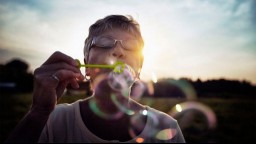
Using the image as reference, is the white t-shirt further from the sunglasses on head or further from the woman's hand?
the sunglasses on head

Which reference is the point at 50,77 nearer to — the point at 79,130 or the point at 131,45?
the point at 79,130

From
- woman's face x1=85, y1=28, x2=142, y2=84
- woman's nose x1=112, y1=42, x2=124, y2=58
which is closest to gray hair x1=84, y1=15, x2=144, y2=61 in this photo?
woman's face x1=85, y1=28, x2=142, y2=84

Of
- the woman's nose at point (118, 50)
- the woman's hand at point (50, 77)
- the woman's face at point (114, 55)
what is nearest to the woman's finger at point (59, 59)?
the woman's hand at point (50, 77)

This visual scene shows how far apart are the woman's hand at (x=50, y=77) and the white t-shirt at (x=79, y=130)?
470 mm

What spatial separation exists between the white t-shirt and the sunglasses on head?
0.63 metres

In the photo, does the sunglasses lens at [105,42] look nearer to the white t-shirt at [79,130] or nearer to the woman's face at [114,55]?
the woman's face at [114,55]

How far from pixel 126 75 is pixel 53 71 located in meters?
0.64

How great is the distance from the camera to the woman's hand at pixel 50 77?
228cm

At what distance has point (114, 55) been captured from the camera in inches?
115

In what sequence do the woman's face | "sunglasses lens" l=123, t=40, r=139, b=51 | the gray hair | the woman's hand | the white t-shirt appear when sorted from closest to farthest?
the woman's hand → the white t-shirt → the woman's face → "sunglasses lens" l=123, t=40, r=139, b=51 → the gray hair

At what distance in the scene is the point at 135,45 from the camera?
3076 mm

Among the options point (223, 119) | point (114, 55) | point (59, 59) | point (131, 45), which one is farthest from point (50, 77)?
point (223, 119)

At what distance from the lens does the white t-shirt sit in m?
2.73

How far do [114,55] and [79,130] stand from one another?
77 cm
